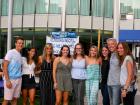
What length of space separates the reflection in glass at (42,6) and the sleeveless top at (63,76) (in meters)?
30.6

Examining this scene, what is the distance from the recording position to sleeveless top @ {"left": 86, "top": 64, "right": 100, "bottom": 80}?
9.48 metres

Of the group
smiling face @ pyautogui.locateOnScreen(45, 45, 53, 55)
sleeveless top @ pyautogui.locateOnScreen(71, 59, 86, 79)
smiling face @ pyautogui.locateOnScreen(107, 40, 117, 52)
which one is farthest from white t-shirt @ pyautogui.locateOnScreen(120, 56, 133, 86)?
smiling face @ pyautogui.locateOnScreen(45, 45, 53, 55)

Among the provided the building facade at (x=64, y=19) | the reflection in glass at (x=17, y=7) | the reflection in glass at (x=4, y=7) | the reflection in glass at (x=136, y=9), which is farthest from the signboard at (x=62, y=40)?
the reflection in glass at (x=136, y=9)

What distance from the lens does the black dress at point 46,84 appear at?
9.77 metres

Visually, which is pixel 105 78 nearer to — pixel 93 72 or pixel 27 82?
pixel 93 72

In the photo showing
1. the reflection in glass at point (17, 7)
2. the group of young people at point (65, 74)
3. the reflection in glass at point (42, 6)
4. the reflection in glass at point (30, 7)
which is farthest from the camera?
the reflection in glass at point (17, 7)

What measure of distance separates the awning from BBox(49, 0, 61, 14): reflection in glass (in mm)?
5988

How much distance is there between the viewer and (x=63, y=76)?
9633mm

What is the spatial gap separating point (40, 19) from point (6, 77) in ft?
102

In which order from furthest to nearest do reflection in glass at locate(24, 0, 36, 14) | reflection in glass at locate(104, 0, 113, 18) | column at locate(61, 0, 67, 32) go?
reflection in glass at locate(104, 0, 113, 18), reflection in glass at locate(24, 0, 36, 14), column at locate(61, 0, 67, 32)

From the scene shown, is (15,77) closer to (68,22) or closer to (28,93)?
(28,93)

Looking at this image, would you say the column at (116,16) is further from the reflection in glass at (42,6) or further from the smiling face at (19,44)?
the smiling face at (19,44)

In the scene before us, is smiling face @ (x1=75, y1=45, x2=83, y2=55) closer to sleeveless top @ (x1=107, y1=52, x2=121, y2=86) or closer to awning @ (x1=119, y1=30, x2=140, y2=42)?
sleeveless top @ (x1=107, y1=52, x2=121, y2=86)

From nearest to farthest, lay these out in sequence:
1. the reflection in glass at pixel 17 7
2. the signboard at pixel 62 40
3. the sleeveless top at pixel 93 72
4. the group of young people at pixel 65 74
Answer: the group of young people at pixel 65 74
the sleeveless top at pixel 93 72
the signboard at pixel 62 40
the reflection in glass at pixel 17 7
